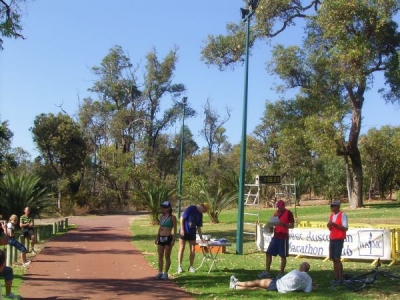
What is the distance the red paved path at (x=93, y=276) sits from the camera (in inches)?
364

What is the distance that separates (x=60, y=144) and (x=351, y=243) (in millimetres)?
34295

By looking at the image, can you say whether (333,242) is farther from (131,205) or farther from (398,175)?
(398,175)

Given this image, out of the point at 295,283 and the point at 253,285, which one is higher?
the point at 295,283

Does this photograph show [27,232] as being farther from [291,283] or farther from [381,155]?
[381,155]

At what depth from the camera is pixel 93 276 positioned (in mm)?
11375

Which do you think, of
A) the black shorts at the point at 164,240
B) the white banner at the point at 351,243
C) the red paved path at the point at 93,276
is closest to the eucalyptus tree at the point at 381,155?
the white banner at the point at 351,243

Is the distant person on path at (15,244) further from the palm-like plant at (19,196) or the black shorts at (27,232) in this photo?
the palm-like plant at (19,196)

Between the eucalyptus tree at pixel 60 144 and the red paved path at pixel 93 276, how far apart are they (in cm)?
2689

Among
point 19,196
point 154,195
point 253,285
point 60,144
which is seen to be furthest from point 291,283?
point 60,144

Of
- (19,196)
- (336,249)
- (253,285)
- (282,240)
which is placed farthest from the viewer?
(19,196)

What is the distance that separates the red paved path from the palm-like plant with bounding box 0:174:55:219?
4.76 metres

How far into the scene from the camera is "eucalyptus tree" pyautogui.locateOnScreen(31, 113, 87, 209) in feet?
143

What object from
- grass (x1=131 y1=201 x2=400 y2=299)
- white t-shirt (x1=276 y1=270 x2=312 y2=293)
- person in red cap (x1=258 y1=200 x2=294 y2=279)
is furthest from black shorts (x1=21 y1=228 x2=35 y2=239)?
white t-shirt (x1=276 y1=270 x2=312 y2=293)

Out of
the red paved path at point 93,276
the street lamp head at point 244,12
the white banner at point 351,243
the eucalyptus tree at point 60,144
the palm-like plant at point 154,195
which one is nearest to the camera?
the red paved path at point 93,276
